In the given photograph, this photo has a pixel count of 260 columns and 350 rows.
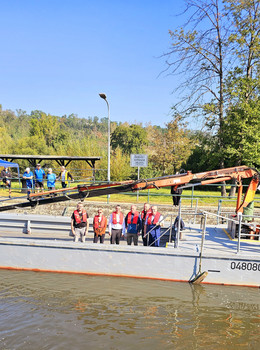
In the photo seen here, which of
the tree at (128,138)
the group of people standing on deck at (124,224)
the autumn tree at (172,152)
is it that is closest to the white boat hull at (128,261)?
the group of people standing on deck at (124,224)

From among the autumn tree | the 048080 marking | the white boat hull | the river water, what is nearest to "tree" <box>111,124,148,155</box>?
the autumn tree

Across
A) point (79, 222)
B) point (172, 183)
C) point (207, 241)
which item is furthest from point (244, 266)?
point (79, 222)

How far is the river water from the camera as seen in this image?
549 cm

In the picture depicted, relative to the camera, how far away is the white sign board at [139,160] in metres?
16.1

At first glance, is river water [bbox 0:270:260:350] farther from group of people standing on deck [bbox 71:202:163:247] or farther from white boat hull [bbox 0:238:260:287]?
group of people standing on deck [bbox 71:202:163:247]

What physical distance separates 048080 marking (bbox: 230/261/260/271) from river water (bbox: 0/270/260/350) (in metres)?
0.49

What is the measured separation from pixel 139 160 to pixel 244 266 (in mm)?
9344

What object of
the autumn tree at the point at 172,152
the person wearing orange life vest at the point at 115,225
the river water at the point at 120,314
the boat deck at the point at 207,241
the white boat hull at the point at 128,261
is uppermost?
the autumn tree at the point at 172,152

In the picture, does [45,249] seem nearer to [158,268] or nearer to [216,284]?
[158,268]

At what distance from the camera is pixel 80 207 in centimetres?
868

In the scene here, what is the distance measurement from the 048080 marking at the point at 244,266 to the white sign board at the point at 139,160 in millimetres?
9011

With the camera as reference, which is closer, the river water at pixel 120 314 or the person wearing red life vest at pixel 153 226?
the river water at pixel 120 314

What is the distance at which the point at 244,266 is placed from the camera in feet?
25.2

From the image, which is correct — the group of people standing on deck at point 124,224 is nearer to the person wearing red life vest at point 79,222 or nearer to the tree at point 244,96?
the person wearing red life vest at point 79,222
